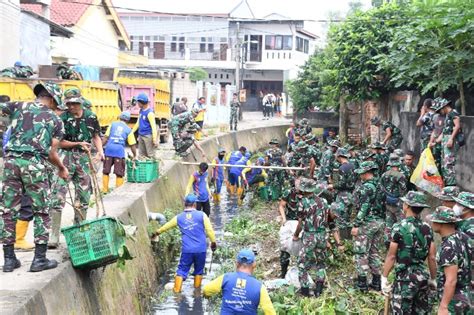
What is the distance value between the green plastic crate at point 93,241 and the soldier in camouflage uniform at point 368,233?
4.20 meters

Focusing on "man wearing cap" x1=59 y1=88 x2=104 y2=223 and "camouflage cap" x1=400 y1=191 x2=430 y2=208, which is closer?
"camouflage cap" x1=400 y1=191 x2=430 y2=208

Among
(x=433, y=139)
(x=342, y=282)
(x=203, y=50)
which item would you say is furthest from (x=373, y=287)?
(x=203, y=50)

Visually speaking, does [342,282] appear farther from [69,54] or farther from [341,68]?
[69,54]

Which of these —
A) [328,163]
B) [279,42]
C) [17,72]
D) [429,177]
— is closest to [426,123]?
[429,177]

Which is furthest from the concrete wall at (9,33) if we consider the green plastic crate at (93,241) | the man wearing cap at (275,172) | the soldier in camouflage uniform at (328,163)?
the green plastic crate at (93,241)

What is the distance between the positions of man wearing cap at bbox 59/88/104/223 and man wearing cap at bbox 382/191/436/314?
3738 mm

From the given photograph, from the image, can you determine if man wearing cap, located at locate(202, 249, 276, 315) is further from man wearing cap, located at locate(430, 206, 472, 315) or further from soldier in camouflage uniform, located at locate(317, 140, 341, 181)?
soldier in camouflage uniform, located at locate(317, 140, 341, 181)

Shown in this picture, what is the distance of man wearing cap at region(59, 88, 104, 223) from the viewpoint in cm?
771

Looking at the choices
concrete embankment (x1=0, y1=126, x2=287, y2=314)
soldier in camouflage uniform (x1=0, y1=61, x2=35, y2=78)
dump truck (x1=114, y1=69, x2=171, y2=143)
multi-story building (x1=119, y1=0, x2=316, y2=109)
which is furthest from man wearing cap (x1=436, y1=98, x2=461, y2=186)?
multi-story building (x1=119, y1=0, x2=316, y2=109)

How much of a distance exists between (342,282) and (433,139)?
3.35 metres

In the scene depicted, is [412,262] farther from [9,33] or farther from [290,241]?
[9,33]

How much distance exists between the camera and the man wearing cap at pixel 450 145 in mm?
10898

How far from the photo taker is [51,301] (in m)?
6.04

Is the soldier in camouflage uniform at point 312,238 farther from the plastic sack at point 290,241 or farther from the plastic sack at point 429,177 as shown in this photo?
the plastic sack at point 429,177
